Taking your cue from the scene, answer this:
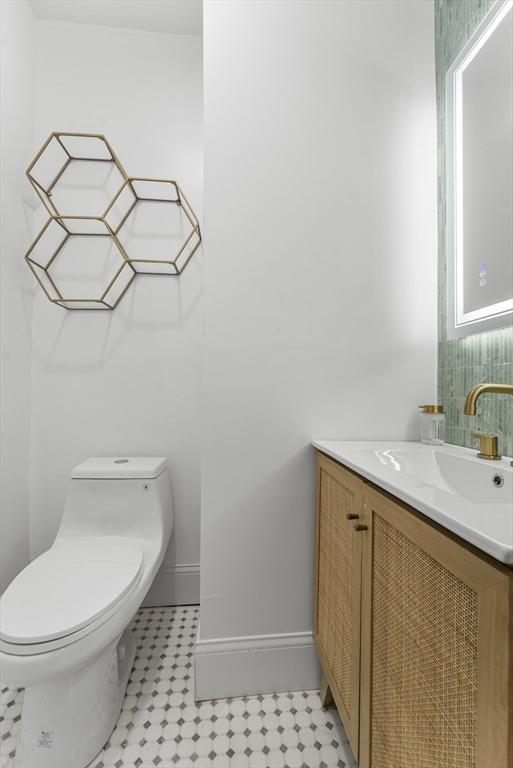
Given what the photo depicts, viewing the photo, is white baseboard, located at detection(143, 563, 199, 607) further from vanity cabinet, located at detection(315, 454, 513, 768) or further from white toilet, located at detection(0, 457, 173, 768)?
vanity cabinet, located at detection(315, 454, 513, 768)

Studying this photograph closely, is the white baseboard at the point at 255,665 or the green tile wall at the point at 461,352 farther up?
the green tile wall at the point at 461,352

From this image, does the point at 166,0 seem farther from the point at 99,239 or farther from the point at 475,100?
the point at 475,100

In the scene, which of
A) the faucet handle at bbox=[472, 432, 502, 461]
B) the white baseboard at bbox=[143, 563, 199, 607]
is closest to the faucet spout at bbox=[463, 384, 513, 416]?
the faucet handle at bbox=[472, 432, 502, 461]

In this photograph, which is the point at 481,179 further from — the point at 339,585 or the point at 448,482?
the point at 339,585

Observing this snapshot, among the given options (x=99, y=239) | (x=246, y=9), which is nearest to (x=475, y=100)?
(x=246, y=9)

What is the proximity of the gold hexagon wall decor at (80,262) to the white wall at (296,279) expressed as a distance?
2.10 ft

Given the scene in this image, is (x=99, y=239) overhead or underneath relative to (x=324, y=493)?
overhead

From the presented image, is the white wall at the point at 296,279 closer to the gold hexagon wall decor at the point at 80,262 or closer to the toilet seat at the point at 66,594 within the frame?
the toilet seat at the point at 66,594

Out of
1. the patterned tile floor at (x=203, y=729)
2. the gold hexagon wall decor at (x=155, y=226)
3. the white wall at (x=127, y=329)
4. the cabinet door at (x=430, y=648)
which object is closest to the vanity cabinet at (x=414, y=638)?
the cabinet door at (x=430, y=648)

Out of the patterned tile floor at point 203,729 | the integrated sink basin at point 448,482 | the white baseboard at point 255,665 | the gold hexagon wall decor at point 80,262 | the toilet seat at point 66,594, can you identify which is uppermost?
the gold hexagon wall decor at point 80,262

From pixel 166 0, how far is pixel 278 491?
197 cm

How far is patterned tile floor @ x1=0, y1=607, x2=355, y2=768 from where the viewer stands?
104 cm

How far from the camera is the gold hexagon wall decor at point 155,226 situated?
1713 millimetres

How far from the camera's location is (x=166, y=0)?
1.58m
